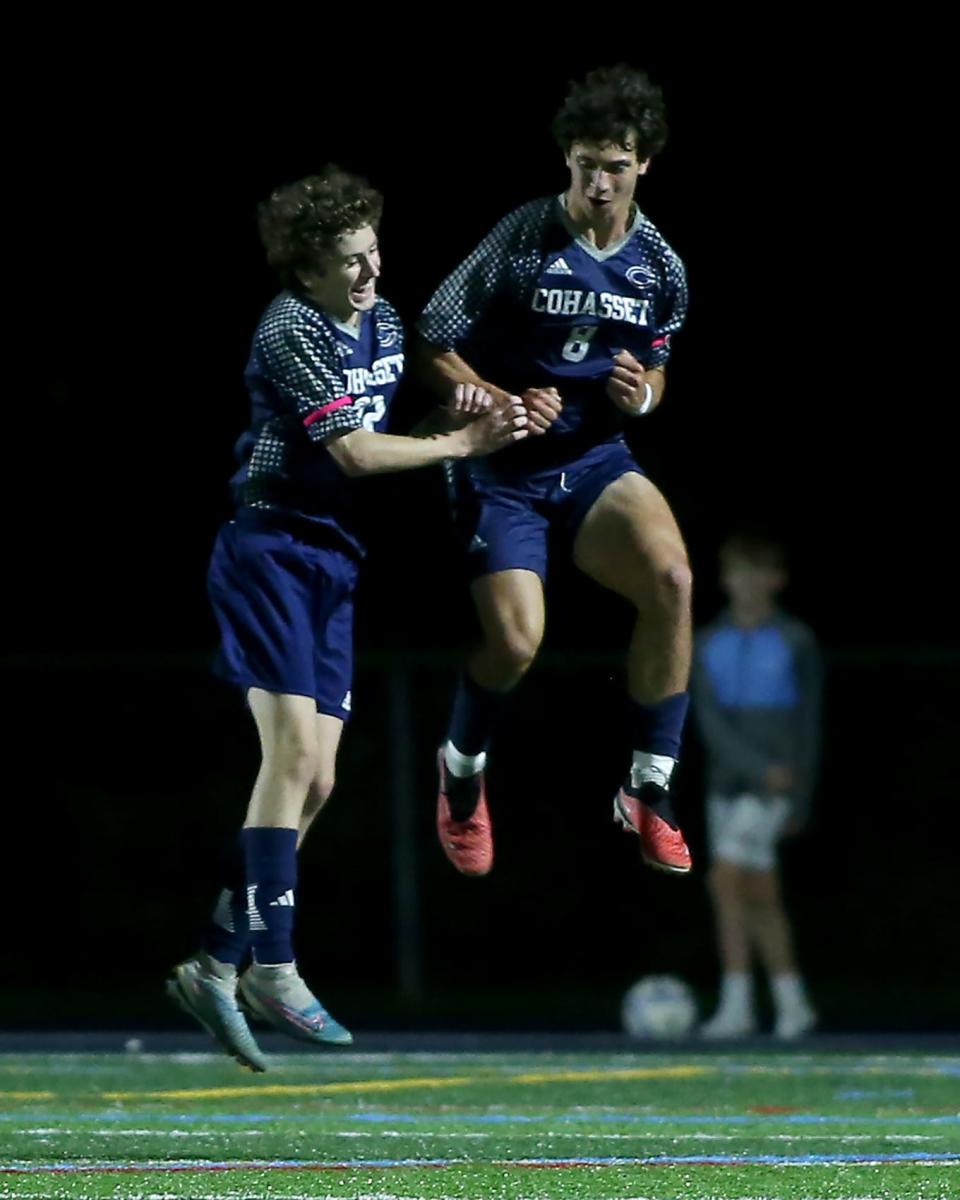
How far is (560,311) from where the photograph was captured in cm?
771

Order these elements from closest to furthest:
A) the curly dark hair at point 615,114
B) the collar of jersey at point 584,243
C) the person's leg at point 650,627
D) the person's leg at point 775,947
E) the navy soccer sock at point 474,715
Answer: the curly dark hair at point 615,114 → the collar of jersey at point 584,243 → the person's leg at point 650,627 → the navy soccer sock at point 474,715 → the person's leg at point 775,947

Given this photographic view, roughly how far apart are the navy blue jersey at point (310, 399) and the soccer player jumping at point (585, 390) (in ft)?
0.55

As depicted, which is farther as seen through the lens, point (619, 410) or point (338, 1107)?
point (338, 1107)

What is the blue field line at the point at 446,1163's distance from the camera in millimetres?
6906

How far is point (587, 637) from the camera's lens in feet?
57.7

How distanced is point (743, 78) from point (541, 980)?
5.35 meters

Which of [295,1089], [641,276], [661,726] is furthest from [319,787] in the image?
[295,1089]

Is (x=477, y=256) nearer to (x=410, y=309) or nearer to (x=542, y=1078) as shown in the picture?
(x=542, y=1078)

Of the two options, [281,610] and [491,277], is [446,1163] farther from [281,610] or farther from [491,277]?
[491,277]

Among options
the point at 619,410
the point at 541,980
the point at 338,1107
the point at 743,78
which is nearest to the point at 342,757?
the point at 541,980

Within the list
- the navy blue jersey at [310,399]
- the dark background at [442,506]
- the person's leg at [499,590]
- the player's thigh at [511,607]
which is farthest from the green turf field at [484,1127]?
the dark background at [442,506]

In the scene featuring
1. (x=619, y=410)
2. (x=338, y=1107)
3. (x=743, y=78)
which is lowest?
(x=338, y=1107)

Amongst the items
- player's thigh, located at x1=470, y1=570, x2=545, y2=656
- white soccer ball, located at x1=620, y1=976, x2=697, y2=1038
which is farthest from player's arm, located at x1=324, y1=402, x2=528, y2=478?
white soccer ball, located at x1=620, y1=976, x2=697, y2=1038

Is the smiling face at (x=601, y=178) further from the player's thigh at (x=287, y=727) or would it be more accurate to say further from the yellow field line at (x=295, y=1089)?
the yellow field line at (x=295, y=1089)
